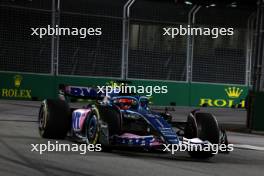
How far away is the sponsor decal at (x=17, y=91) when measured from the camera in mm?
24016

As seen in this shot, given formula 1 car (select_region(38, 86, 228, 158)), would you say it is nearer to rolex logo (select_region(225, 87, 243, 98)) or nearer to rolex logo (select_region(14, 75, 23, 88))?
rolex logo (select_region(14, 75, 23, 88))

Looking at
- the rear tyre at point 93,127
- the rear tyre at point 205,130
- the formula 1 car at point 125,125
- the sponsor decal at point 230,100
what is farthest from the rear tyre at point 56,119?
the sponsor decal at point 230,100

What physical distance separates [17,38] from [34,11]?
47.5 inches

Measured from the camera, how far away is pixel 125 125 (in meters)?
10.7

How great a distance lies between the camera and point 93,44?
25578mm

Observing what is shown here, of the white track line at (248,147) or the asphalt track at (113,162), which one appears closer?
the asphalt track at (113,162)

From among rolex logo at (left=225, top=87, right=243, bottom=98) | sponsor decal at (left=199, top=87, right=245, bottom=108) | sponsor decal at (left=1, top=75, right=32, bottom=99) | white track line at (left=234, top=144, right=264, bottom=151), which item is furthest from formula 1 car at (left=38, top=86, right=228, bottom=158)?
rolex logo at (left=225, top=87, right=243, bottom=98)

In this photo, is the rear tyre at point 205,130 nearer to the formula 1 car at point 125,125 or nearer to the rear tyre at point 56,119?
the formula 1 car at point 125,125

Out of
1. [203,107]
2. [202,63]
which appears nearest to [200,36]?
[202,63]

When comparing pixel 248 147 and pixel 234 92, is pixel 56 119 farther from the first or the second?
pixel 234 92

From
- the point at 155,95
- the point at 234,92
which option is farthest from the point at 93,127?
the point at 234,92

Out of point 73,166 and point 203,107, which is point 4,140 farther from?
point 203,107

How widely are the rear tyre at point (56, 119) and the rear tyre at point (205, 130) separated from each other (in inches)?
95.0

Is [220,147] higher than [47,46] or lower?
lower
